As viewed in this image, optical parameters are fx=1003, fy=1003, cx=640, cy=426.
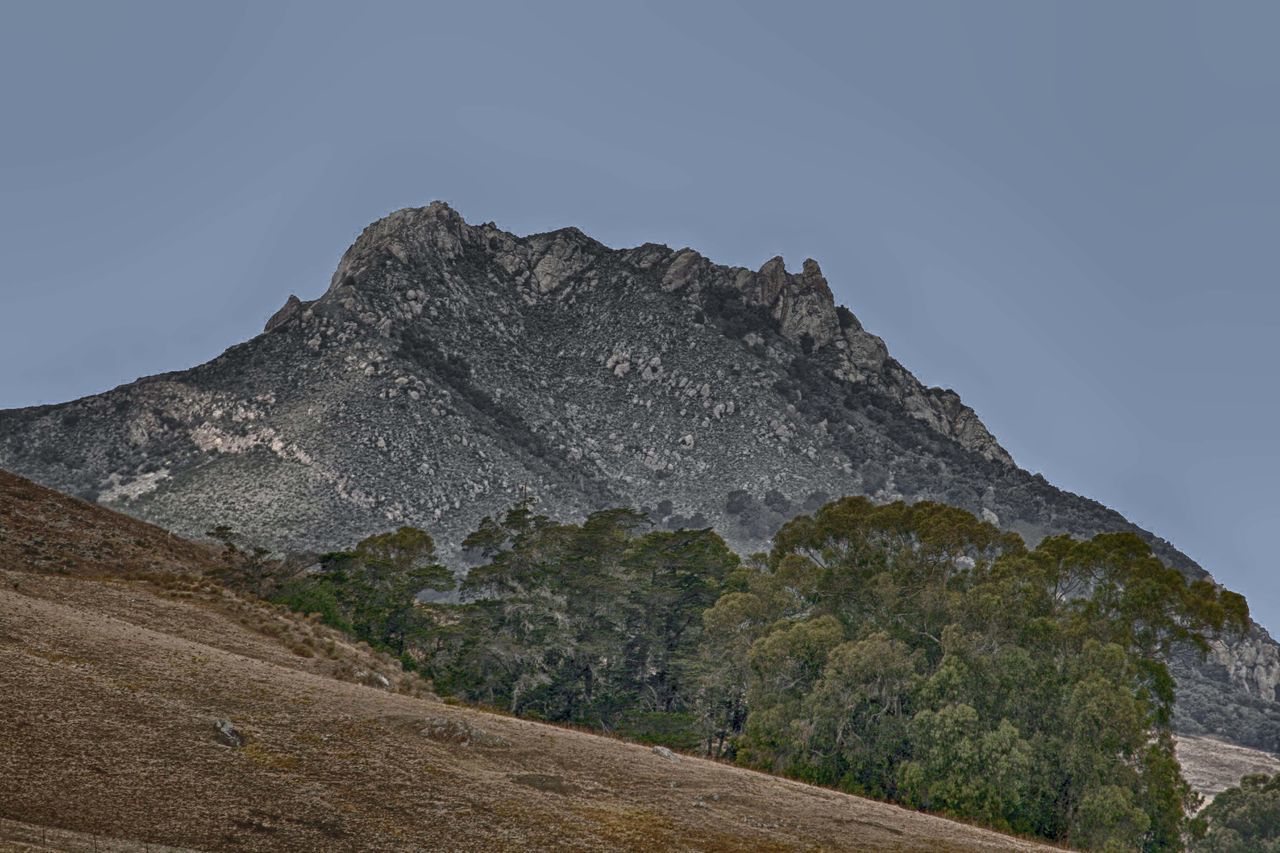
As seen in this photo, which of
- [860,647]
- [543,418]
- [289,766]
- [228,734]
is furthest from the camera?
[543,418]

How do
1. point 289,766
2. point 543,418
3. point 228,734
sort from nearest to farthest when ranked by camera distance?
point 289,766, point 228,734, point 543,418

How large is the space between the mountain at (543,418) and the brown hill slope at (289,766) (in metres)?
76.4

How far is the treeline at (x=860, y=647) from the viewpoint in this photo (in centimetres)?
4175

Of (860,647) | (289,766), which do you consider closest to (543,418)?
(860,647)

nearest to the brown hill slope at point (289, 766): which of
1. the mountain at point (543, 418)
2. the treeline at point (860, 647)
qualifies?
the treeline at point (860, 647)

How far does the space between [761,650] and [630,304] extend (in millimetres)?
135647

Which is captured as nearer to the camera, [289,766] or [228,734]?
[289,766]

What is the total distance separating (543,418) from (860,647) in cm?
10943

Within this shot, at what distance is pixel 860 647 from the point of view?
4656cm

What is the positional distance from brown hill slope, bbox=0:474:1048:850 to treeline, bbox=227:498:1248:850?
10.8 m

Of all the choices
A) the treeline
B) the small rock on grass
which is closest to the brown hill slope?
the small rock on grass

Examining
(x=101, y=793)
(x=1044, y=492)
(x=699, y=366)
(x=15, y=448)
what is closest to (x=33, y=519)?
(x=101, y=793)

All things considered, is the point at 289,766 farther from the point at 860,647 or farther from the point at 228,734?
the point at 860,647

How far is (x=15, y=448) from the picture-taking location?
4838 inches
